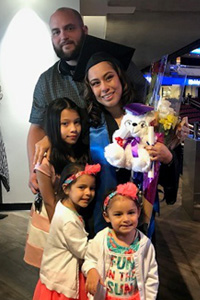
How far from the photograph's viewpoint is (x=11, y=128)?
3.58 m

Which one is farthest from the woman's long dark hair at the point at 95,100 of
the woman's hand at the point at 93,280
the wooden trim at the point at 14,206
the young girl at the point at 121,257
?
the wooden trim at the point at 14,206

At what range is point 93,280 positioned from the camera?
1.20 metres

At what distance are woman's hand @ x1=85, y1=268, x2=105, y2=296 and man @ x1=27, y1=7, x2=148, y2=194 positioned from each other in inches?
20.2

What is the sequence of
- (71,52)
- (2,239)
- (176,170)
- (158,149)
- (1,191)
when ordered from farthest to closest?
(1,191)
(2,239)
(71,52)
(176,170)
(158,149)

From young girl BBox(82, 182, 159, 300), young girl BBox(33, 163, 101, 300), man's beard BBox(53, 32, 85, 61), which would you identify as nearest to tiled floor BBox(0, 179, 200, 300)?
young girl BBox(33, 163, 101, 300)

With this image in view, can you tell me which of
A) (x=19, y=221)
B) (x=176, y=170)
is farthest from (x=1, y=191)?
(x=176, y=170)

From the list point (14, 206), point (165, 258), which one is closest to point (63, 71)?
point (165, 258)

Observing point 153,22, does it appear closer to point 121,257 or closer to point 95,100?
point 95,100

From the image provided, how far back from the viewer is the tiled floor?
8.07 feet

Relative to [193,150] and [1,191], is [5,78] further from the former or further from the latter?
[193,150]

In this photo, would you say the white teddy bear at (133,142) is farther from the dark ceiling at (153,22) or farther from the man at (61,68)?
the dark ceiling at (153,22)

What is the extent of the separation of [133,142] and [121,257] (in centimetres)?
46

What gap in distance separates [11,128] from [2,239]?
123 cm

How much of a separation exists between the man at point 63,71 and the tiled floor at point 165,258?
1.38 m
